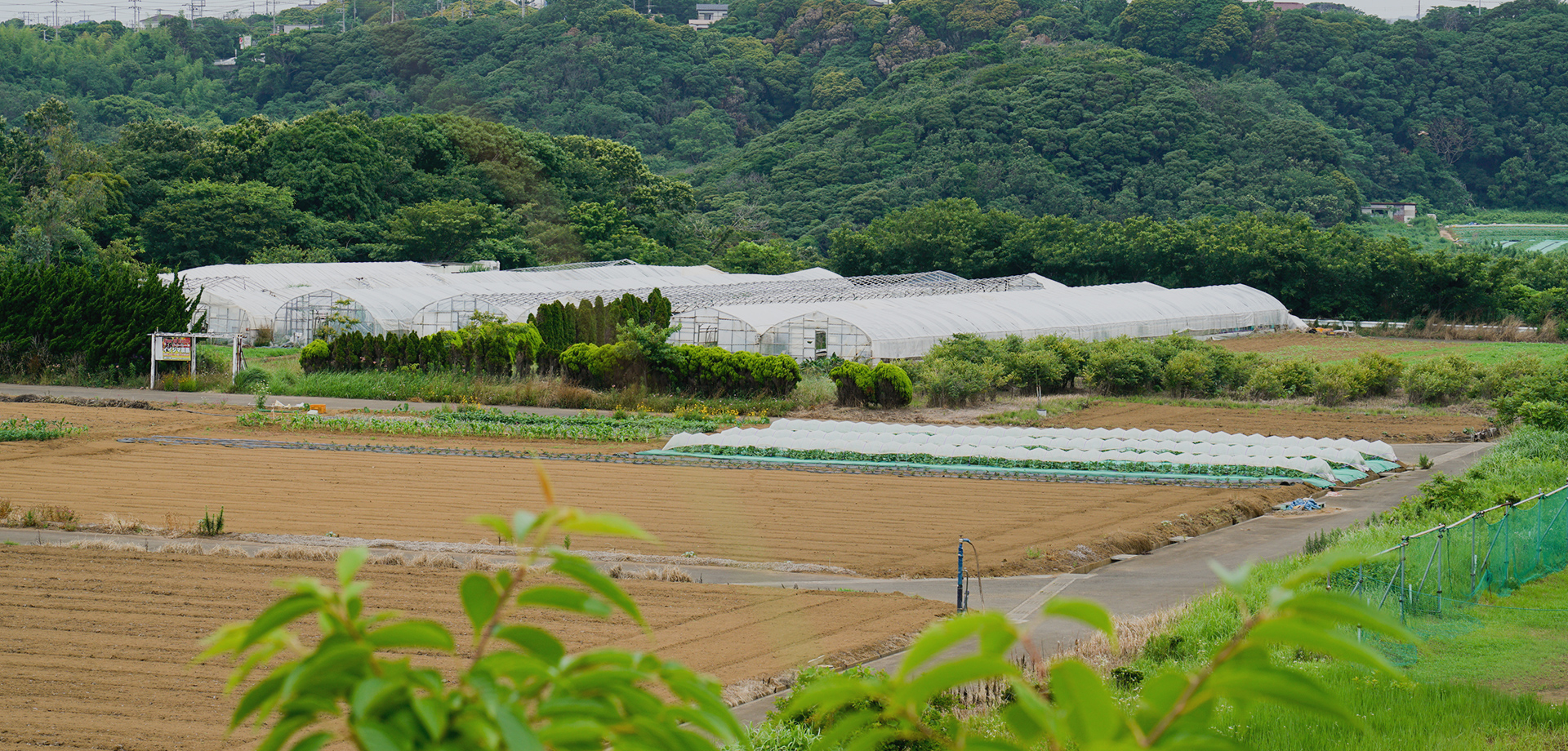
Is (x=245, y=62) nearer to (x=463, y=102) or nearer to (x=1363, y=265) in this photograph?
(x=463, y=102)

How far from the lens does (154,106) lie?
92.9m

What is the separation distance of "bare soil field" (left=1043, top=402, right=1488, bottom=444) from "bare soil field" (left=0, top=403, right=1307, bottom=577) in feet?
23.6

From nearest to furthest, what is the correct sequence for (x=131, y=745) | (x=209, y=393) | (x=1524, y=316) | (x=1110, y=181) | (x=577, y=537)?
(x=131, y=745), (x=577, y=537), (x=209, y=393), (x=1524, y=316), (x=1110, y=181)

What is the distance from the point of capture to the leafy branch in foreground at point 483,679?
1.46 meters

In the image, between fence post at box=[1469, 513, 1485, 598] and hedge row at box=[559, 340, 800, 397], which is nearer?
fence post at box=[1469, 513, 1485, 598]

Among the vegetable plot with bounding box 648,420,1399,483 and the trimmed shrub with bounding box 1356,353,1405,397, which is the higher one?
the trimmed shrub with bounding box 1356,353,1405,397

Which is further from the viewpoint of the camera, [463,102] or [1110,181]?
[463,102]

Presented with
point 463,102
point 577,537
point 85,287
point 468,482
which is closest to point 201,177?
point 85,287

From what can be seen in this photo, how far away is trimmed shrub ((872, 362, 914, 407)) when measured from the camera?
27812 mm

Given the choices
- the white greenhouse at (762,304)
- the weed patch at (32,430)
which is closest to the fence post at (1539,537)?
the white greenhouse at (762,304)

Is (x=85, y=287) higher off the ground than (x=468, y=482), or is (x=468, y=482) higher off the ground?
(x=85, y=287)

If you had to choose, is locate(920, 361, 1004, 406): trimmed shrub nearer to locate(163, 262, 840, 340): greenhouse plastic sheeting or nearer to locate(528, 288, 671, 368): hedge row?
locate(528, 288, 671, 368): hedge row

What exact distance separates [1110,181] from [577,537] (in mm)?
69193

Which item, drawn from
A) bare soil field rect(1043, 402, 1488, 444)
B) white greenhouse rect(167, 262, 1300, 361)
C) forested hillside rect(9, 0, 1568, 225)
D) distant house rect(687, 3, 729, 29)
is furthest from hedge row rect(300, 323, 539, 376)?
distant house rect(687, 3, 729, 29)
